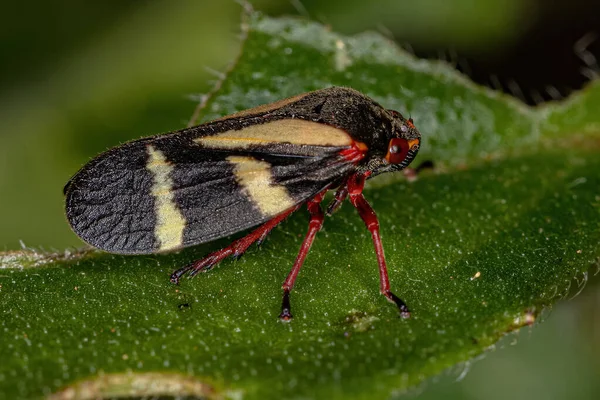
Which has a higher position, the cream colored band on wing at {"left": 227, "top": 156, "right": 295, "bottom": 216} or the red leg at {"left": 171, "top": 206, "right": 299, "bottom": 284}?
the cream colored band on wing at {"left": 227, "top": 156, "right": 295, "bottom": 216}

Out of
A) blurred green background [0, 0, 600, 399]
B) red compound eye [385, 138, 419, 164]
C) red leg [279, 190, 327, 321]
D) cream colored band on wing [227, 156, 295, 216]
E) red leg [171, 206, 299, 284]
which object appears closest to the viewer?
red leg [279, 190, 327, 321]

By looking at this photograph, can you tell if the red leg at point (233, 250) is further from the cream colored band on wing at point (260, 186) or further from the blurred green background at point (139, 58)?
the blurred green background at point (139, 58)

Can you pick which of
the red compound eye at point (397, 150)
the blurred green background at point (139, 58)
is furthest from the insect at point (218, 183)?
the blurred green background at point (139, 58)

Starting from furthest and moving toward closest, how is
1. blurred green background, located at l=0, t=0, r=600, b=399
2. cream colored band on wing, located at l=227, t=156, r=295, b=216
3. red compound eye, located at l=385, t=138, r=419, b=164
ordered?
1. blurred green background, located at l=0, t=0, r=600, b=399
2. red compound eye, located at l=385, t=138, r=419, b=164
3. cream colored band on wing, located at l=227, t=156, r=295, b=216

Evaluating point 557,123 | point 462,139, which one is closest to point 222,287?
point 462,139

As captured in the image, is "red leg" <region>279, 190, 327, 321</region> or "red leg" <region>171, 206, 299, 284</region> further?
"red leg" <region>171, 206, 299, 284</region>

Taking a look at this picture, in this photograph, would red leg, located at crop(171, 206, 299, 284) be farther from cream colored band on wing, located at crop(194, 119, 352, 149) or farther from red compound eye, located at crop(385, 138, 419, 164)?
red compound eye, located at crop(385, 138, 419, 164)

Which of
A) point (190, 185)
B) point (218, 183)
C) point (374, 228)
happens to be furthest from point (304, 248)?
point (190, 185)

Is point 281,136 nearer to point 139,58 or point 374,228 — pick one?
point 374,228

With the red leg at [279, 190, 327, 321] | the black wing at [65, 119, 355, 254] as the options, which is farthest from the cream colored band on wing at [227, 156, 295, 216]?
the red leg at [279, 190, 327, 321]

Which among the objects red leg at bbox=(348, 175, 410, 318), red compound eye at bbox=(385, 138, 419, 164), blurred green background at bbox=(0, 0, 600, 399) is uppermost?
blurred green background at bbox=(0, 0, 600, 399)
